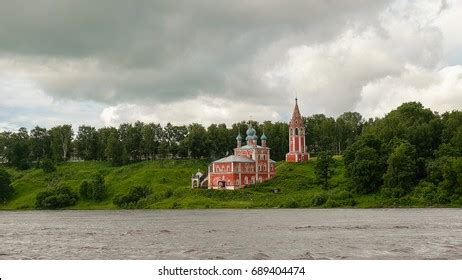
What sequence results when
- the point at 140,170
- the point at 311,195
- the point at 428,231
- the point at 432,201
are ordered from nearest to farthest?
the point at 428,231 < the point at 432,201 < the point at 311,195 < the point at 140,170

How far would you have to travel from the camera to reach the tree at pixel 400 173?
10788 centimetres

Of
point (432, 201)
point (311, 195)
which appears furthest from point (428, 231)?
point (311, 195)

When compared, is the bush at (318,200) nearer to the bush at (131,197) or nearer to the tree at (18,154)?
the bush at (131,197)

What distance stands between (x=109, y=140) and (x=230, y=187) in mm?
48912

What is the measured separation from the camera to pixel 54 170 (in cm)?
16288

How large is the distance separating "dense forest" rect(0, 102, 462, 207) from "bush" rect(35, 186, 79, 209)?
2642 centimetres

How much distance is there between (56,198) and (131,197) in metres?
16.8

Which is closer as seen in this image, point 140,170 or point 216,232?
point 216,232

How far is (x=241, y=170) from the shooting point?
134 m

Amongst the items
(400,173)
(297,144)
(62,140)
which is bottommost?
(400,173)

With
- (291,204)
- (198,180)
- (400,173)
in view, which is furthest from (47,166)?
(400,173)

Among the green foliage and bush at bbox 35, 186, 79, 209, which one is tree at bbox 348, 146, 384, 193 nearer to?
bush at bbox 35, 186, 79, 209

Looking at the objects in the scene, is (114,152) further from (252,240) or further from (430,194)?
(252,240)

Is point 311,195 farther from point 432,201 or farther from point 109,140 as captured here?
point 109,140
